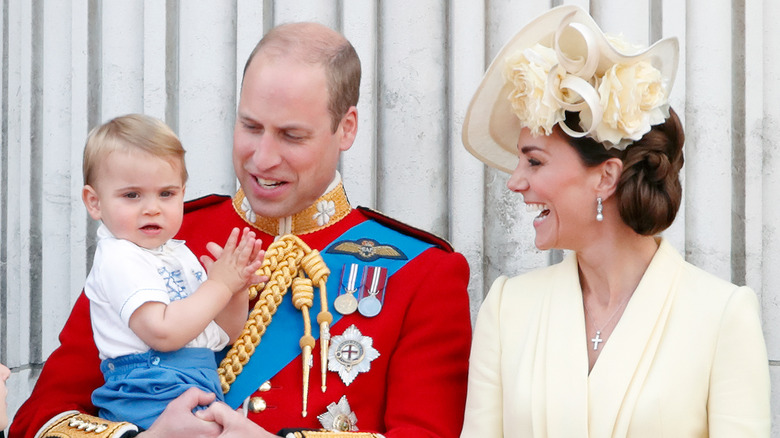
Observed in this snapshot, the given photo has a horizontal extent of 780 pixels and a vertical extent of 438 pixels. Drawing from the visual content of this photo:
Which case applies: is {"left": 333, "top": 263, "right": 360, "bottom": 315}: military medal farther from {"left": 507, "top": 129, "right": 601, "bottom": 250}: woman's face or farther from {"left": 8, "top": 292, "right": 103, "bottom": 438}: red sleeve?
{"left": 8, "top": 292, "right": 103, "bottom": 438}: red sleeve

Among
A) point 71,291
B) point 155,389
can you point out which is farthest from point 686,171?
point 71,291

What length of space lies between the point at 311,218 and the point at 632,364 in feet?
3.36

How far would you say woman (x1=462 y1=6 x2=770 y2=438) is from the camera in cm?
253

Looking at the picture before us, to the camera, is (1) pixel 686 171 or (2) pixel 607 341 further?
(1) pixel 686 171

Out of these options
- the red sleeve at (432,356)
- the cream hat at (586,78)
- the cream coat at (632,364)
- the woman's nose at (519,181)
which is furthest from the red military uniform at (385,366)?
the cream hat at (586,78)

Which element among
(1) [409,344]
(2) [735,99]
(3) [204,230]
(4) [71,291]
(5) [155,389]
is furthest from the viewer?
(4) [71,291]

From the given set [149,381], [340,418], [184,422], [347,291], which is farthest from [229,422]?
[347,291]

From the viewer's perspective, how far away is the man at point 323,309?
2855 millimetres

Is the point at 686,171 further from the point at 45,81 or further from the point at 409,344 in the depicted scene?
the point at 45,81

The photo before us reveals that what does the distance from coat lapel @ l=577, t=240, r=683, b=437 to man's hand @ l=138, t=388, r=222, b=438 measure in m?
0.93

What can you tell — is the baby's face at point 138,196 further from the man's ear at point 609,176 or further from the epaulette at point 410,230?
the man's ear at point 609,176

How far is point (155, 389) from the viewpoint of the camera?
262cm

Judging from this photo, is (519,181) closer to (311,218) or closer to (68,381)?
(311,218)

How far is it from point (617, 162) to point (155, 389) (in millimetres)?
1261
